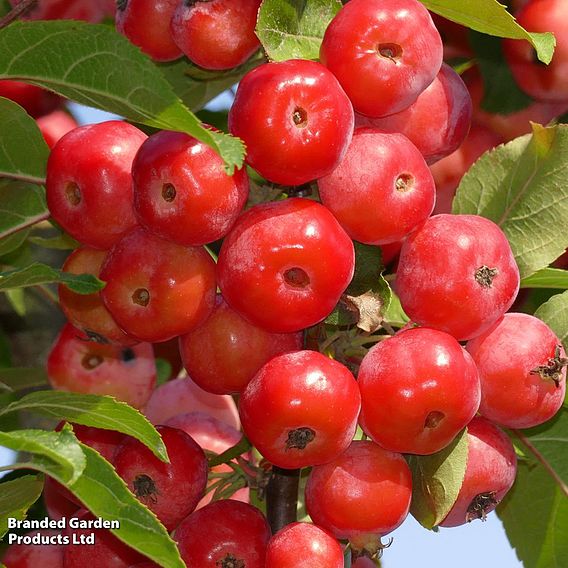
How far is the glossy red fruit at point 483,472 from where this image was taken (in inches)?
70.1

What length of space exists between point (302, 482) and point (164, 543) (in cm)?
65

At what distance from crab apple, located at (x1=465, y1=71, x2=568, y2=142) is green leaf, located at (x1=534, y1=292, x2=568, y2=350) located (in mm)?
468

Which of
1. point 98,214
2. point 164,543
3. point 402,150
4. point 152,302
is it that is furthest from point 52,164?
point 164,543

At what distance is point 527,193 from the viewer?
1984mm

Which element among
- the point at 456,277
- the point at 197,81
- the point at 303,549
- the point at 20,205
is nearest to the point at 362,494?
the point at 303,549

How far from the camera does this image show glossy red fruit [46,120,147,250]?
177 cm

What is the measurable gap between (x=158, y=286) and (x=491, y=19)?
693 millimetres

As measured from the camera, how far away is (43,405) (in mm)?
1720

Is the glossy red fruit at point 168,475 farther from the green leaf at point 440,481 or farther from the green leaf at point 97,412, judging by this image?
the green leaf at point 440,481

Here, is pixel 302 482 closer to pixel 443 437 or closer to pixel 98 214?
pixel 443 437

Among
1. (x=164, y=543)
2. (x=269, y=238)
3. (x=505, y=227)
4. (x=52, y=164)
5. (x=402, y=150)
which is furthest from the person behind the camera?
(x=505, y=227)

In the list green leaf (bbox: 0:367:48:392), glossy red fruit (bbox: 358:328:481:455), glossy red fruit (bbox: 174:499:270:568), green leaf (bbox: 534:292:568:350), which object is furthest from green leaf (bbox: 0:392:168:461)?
green leaf (bbox: 0:367:48:392)

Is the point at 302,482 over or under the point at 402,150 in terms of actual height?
under

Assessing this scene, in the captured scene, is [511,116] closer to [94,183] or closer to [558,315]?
[558,315]
